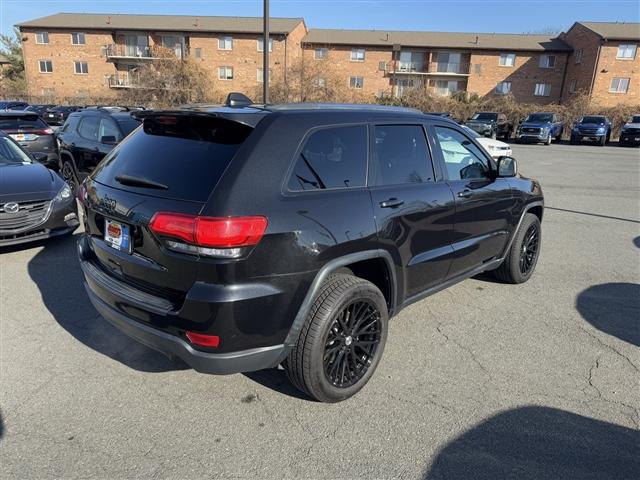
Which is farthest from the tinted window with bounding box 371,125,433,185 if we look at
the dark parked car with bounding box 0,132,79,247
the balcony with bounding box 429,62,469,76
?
the balcony with bounding box 429,62,469,76

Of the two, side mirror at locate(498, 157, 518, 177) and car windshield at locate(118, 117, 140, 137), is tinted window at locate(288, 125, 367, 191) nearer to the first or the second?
side mirror at locate(498, 157, 518, 177)

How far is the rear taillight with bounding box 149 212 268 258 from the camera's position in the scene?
238cm

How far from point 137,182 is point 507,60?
52.7 m

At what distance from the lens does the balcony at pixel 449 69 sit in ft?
161

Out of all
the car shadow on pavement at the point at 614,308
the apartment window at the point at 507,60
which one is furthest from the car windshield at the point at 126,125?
the apartment window at the point at 507,60

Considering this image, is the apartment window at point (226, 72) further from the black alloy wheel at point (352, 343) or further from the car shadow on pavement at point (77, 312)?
the black alloy wheel at point (352, 343)

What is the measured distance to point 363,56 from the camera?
164 ft

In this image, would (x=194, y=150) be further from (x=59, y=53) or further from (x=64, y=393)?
(x=59, y=53)

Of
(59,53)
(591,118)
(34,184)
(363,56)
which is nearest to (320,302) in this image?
(34,184)

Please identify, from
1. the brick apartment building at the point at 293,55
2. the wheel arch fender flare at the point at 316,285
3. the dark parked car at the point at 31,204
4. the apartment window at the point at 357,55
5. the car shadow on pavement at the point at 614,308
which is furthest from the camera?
the apartment window at the point at 357,55

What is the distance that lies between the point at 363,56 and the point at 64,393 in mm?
51827

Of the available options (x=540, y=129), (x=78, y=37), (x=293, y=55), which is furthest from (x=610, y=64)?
(x=78, y=37)

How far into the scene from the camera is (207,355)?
250 centimetres

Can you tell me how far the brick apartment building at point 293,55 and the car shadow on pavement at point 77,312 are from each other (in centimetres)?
4296
